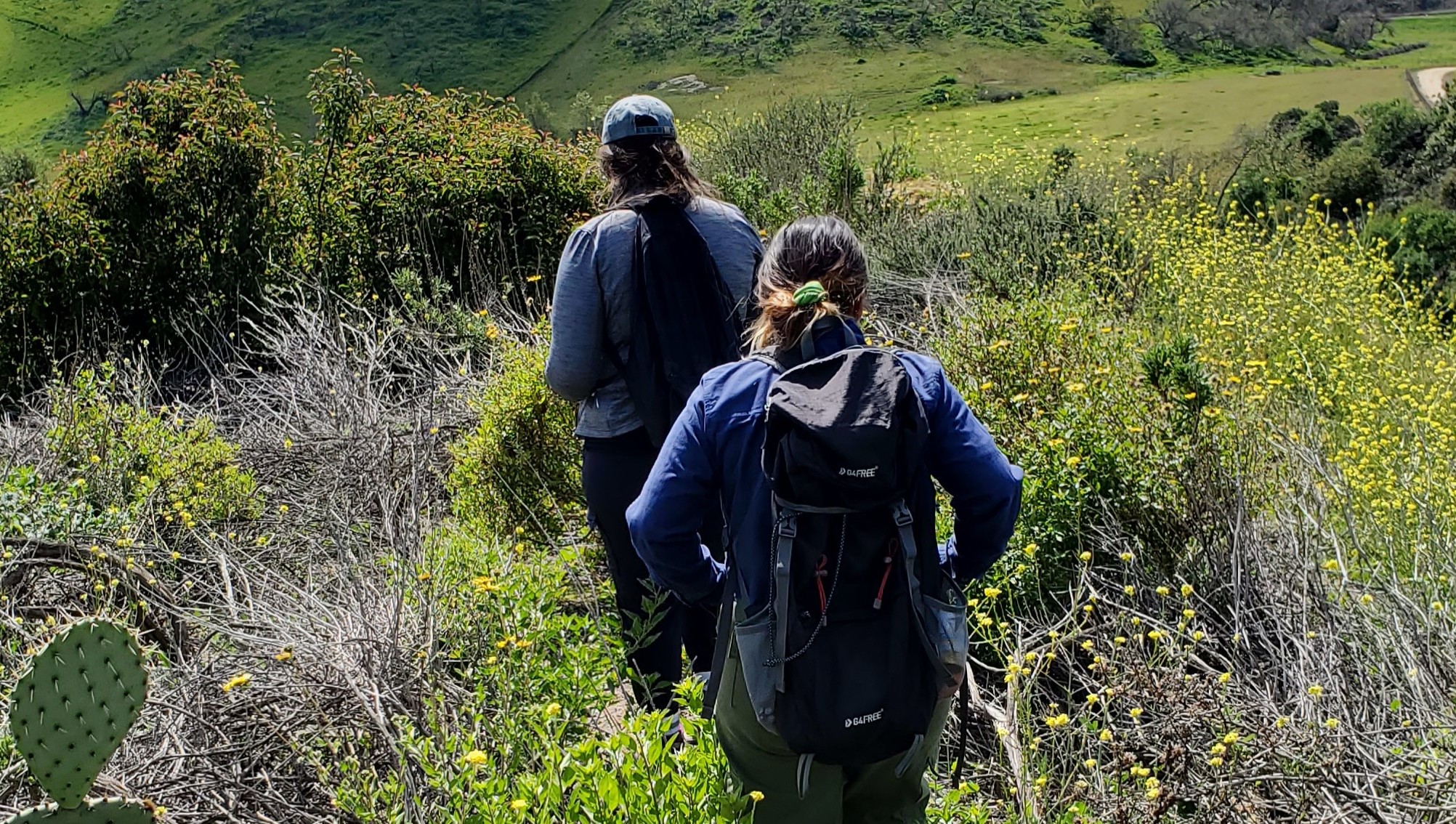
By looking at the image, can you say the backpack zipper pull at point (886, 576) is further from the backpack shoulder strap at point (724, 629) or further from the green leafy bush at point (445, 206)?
the green leafy bush at point (445, 206)

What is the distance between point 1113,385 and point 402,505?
10.0 feet

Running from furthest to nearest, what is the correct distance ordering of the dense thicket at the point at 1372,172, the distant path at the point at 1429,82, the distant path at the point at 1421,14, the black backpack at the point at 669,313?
the distant path at the point at 1421,14
the distant path at the point at 1429,82
the dense thicket at the point at 1372,172
the black backpack at the point at 669,313

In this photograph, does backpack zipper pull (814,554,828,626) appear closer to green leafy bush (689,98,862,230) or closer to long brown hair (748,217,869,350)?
long brown hair (748,217,869,350)

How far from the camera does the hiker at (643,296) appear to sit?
9.61 ft

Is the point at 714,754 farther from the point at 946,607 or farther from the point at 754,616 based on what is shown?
the point at 946,607

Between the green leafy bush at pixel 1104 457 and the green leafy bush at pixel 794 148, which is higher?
the green leafy bush at pixel 1104 457

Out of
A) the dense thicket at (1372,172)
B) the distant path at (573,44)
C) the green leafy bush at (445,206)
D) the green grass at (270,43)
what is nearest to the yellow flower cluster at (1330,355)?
the dense thicket at (1372,172)

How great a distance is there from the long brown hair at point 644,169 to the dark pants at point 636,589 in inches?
25.6

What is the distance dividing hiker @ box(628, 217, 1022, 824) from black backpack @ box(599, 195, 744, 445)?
2.21 ft

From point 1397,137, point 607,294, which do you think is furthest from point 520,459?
point 1397,137

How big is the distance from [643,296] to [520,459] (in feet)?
5.73

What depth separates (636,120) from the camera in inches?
116

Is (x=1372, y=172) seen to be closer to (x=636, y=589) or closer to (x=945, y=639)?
(x=636, y=589)

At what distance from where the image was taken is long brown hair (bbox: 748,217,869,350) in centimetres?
217
